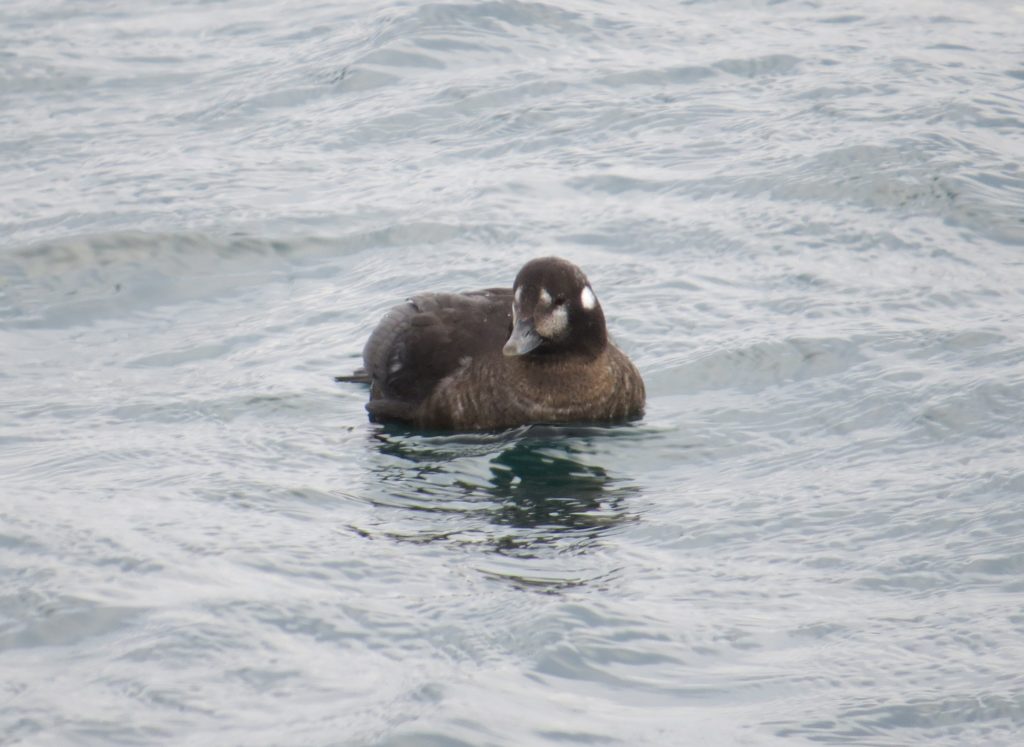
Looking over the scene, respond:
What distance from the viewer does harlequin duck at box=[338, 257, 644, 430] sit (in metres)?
8.95

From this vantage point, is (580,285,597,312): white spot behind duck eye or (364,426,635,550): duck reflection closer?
(364,426,635,550): duck reflection

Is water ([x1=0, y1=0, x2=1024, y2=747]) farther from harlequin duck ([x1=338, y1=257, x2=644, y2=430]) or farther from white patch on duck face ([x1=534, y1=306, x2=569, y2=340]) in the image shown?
white patch on duck face ([x1=534, y1=306, x2=569, y2=340])

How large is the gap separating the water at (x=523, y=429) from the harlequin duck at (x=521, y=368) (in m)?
0.18

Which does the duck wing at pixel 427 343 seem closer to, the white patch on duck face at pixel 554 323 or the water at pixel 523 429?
the water at pixel 523 429

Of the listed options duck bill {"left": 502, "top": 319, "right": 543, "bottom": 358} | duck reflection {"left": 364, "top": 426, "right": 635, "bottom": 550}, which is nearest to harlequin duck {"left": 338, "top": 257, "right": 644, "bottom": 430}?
duck bill {"left": 502, "top": 319, "right": 543, "bottom": 358}

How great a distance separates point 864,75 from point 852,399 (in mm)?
6022

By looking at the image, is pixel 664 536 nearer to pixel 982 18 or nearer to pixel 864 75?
pixel 864 75

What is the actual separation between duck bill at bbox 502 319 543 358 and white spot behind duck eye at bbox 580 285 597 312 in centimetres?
34

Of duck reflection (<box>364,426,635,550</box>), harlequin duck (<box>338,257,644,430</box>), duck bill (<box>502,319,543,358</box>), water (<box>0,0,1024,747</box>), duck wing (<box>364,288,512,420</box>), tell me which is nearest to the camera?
water (<box>0,0,1024,747</box>)

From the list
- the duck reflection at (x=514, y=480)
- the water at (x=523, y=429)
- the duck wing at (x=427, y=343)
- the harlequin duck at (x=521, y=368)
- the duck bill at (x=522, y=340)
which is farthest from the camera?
the duck wing at (x=427, y=343)

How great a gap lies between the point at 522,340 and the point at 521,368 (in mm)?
384

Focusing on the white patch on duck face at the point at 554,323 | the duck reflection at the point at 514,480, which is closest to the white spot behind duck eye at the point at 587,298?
the white patch on duck face at the point at 554,323

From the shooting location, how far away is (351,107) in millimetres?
14961

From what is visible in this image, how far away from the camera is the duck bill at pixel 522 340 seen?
8.82 m
